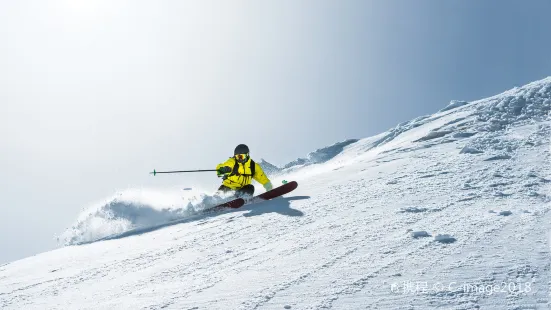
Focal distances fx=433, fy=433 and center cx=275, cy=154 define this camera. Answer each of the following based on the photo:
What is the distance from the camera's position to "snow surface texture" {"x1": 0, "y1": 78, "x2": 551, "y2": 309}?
4363mm

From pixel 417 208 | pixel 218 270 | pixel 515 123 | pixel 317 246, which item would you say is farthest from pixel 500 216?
pixel 515 123

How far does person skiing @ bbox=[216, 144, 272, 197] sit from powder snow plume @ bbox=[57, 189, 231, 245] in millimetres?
799

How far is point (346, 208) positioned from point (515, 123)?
43.1ft

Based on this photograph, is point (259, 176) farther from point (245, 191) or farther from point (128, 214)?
point (128, 214)

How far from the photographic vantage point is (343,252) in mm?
5812

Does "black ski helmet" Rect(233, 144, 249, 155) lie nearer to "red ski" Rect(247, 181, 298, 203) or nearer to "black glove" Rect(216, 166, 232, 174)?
"black glove" Rect(216, 166, 232, 174)

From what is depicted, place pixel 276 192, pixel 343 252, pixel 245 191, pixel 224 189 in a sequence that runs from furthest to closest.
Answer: pixel 224 189 < pixel 245 191 < pixel 276 192 < pixel 343 252

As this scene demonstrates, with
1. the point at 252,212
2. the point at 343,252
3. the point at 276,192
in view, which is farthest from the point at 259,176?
the point at 343,252

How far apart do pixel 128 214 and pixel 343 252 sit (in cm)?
900

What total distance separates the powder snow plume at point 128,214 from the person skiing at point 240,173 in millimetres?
799

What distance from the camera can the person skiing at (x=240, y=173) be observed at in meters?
13.7

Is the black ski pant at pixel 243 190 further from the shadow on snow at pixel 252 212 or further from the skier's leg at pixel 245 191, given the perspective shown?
the shadow on snow at pixel 252 212

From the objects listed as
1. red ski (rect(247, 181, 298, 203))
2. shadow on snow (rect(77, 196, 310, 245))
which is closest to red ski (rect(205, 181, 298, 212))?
red ski (rect(247, 181, 298, 203))

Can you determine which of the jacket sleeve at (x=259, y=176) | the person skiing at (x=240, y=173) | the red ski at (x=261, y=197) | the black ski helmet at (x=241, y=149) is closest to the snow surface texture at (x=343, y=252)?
the red ski at (x=261, y=197)
